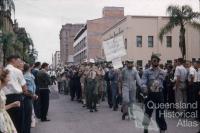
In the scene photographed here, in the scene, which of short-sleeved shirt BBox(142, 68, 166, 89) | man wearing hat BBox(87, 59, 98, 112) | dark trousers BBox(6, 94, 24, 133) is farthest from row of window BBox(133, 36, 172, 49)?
dark trousers BBox(6, 94, 24, 133)

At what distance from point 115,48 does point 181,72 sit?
266 centimetres

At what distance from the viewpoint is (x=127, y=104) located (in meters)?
14.9

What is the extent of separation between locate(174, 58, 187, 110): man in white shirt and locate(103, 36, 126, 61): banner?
86.1 inches

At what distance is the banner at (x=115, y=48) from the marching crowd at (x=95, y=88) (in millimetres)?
537

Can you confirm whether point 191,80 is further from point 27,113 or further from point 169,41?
point 169,41

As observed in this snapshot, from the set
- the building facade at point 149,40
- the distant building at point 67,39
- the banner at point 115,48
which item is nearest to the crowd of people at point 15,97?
the banner at point 115,48

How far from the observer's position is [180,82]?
1510 cm

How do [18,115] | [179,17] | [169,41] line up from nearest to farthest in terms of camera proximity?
[18,115]
[179,17]
[169,41]

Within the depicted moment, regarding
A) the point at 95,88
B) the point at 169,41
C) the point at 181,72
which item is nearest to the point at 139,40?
the point at 169,41

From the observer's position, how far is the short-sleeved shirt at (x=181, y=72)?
14.7 metres

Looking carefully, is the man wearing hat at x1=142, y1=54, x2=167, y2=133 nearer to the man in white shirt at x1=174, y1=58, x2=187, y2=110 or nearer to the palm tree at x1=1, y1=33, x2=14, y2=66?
the man in white shirt at x1=174, y1=58, x2=187, y2=110

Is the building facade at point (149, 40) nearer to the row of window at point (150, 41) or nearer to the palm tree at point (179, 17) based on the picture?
the row of window at point (150, 41)

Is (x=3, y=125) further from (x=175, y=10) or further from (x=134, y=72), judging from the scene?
(x=175, y=10)

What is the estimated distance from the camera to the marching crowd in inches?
373
